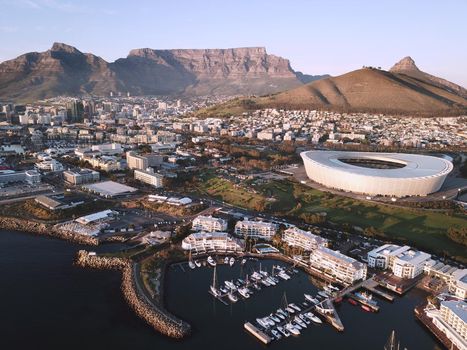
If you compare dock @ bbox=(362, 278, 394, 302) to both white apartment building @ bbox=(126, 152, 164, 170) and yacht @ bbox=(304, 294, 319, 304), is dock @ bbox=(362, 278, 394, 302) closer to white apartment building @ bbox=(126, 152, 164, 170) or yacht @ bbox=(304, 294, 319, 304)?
yacht @ bbox=(304, 294, 319, 304)

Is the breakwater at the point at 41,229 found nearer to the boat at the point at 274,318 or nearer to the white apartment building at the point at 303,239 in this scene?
the white apartment building at the point at 303,239

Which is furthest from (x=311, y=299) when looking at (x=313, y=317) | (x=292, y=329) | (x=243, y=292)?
(x=243, y=292)

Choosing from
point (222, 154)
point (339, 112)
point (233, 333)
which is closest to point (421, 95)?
point (339, 112)

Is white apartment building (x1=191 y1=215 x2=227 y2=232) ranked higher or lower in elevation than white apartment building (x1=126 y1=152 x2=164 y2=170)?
lower

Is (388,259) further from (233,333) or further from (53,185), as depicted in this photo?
(53,185)

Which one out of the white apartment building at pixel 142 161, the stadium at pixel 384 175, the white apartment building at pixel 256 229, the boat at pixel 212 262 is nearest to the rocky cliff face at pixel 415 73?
the stadium at pixel 384 175

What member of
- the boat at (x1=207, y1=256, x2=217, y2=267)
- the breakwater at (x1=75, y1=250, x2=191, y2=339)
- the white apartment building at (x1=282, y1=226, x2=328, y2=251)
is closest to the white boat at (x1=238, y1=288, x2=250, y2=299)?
the boat at (x1=207, y1=256, x2=217, y2=267)
